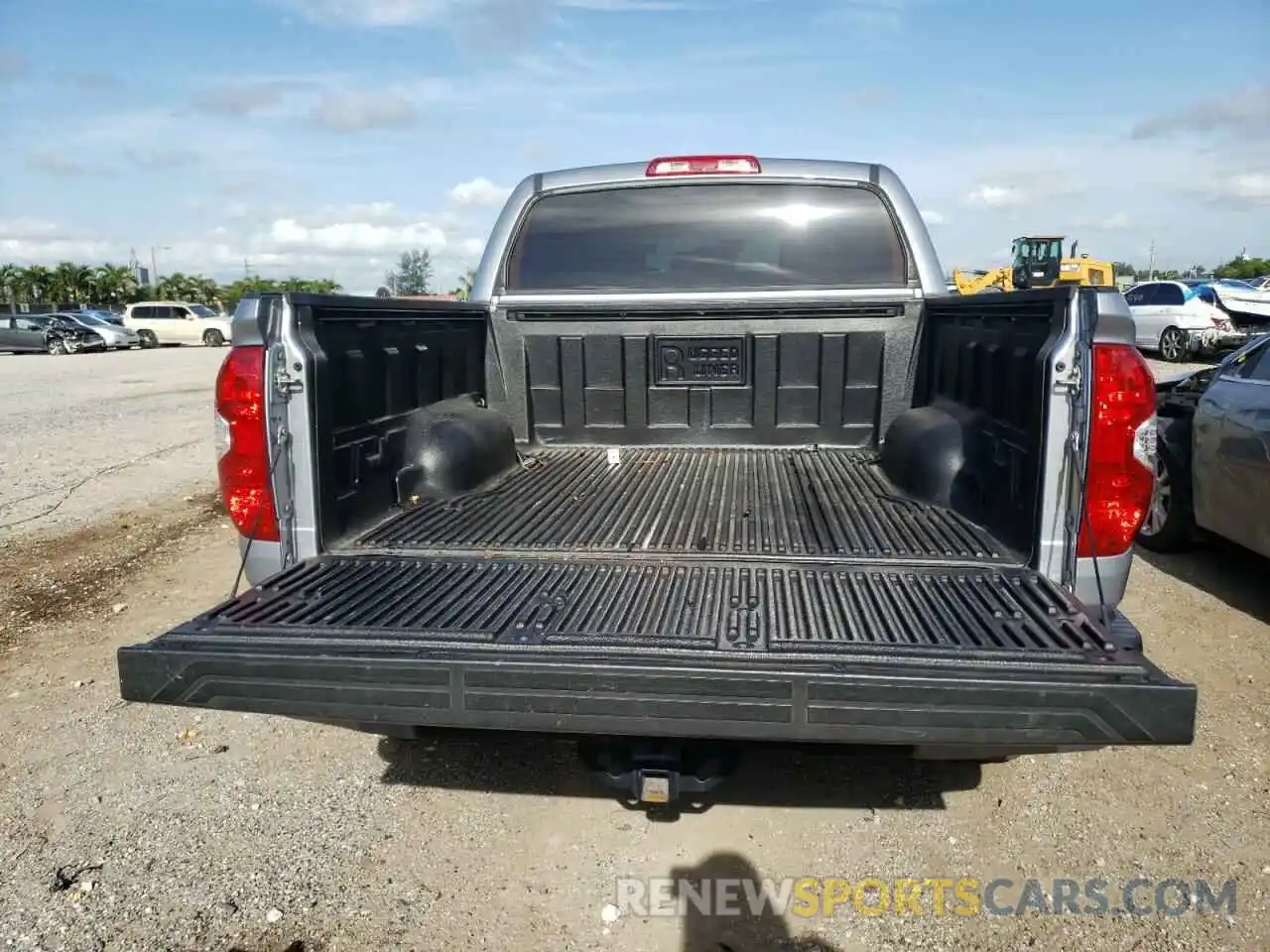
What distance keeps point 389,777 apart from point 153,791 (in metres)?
0.83

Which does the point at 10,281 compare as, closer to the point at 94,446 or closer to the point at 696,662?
the point at 94,446

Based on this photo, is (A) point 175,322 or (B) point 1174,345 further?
(A) point 175,322

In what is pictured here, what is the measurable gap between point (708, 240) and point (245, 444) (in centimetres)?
245

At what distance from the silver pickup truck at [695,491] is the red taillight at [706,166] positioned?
0.01 metres

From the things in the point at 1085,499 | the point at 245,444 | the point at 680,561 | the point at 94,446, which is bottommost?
the point at 94,446

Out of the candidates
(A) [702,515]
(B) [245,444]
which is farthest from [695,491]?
(B) [245,444]

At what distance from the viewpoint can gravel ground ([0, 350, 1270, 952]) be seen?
2.52 meters

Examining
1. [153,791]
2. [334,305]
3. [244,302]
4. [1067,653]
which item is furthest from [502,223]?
[1067,653]

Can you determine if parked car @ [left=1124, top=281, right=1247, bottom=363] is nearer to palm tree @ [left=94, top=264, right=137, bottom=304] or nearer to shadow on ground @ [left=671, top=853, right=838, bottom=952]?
shadow on ground @ [left=671, top=853, right=838, bottom=952]

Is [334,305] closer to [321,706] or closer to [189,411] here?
[321,706]

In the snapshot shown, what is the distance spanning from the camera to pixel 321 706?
83.0 inches

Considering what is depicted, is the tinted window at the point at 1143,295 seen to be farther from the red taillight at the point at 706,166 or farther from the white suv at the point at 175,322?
the white suv at the point at 175,322

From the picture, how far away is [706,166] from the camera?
13.8 ft

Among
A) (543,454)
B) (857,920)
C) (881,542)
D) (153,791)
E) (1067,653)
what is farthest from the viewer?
(543,454)
